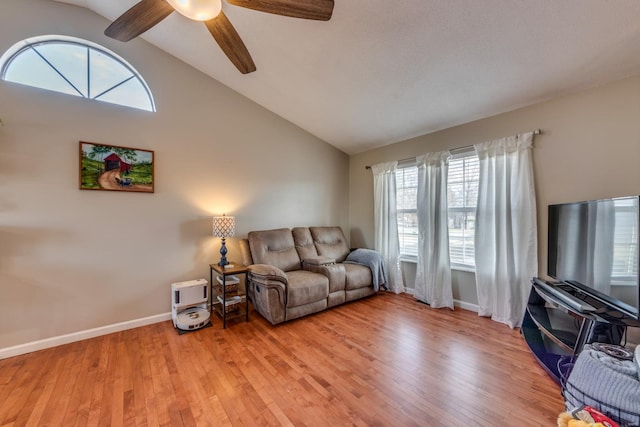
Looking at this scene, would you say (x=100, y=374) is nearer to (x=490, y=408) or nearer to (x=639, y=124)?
(x=490, y=408)

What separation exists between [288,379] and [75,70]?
3511mm

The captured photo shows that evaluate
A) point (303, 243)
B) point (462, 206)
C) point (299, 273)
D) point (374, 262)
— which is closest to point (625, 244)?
point (462, 206)

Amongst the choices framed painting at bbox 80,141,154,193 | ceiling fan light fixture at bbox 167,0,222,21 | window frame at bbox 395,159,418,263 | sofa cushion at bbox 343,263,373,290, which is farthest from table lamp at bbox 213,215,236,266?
window frame at bbox 395,159,418,263

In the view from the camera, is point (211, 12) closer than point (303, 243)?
Yes

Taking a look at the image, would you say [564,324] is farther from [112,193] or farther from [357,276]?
[112,193]

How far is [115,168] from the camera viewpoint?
256 cm

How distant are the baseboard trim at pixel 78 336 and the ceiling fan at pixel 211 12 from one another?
8.67ft

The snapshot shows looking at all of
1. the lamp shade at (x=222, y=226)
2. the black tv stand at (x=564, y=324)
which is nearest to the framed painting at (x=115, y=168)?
the lamp shade at (x=222, y=226)

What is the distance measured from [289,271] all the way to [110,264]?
195 cm

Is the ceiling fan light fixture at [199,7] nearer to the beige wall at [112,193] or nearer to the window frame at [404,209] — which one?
the beige wall at [112,193]

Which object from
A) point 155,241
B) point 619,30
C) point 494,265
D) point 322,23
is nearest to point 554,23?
point 619,30

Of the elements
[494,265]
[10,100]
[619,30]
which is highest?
[619,30]

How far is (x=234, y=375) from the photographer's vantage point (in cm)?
186

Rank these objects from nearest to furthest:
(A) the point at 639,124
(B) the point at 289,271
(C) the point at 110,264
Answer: (A) the point at 639,124
(C) the point at 110,264
(B) the point at 289,271
